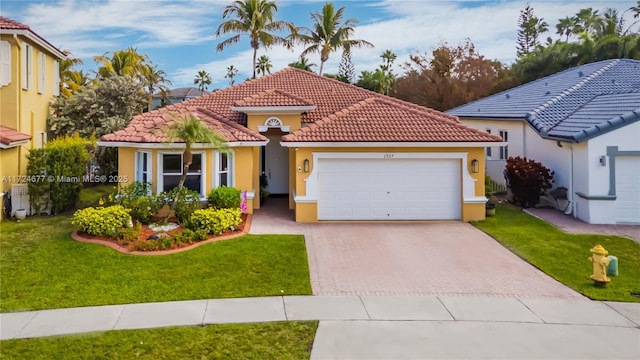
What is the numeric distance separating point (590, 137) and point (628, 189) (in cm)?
224

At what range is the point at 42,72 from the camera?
68.8 feet

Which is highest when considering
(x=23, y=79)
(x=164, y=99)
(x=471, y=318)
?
(x=164, y=99)

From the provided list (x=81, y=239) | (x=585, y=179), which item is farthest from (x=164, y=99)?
(x=585, y=179)

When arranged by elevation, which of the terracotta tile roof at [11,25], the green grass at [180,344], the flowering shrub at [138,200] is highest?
the terracotta tile roof at [11,25]

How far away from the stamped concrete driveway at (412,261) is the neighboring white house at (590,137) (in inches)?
180

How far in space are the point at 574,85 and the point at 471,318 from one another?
61.3 feet

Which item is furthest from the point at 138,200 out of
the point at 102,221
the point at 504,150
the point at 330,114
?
the point at 504,150

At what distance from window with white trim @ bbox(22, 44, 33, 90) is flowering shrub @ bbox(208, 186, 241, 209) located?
377 inches

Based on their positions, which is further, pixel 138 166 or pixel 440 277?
pixel 138 166

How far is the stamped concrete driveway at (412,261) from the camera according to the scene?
32.4 ft

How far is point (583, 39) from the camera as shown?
39.4 meters

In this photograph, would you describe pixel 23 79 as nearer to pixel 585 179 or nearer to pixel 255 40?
pixel 255 40

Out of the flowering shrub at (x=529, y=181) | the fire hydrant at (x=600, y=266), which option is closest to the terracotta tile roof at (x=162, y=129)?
the flowering shrub at (x=529, y=181)

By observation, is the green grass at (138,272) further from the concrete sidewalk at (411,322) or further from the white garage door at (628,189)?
the white garage door at (628,189)
